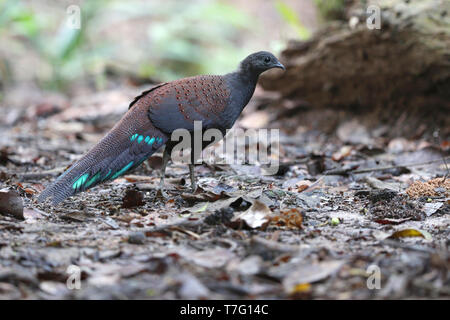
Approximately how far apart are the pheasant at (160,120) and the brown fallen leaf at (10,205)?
0.65 feet

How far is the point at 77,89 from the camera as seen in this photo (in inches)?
414

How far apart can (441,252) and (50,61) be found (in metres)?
8.69

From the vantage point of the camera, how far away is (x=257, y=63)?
468cm

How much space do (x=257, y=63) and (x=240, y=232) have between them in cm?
200

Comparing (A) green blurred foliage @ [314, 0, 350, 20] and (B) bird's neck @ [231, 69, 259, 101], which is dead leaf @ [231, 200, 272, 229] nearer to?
(B) bird's neck @ [231, 69, 259, 101]

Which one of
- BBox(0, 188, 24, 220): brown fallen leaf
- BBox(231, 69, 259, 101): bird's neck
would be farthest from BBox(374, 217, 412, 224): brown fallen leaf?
BBox(0, 188, 24, 220): brown fallen leaf

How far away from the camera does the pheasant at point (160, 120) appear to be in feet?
12.3

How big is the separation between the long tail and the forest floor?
18 centimetres

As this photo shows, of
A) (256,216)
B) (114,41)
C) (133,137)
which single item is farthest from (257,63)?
(114,41)

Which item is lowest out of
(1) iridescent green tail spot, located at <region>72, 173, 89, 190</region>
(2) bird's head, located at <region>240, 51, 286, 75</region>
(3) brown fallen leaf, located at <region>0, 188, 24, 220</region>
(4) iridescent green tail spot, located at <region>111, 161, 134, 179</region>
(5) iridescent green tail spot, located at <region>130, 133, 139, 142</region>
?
(3) brown fallen leaf, located at <region>0, 188, 24, 220</region>

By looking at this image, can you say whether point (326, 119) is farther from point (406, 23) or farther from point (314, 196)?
point (314, 196)

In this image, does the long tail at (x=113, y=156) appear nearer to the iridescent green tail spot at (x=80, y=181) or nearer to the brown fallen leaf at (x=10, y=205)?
the iridescent green tail spot at (x=80, y=181)

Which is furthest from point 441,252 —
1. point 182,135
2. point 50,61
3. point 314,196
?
point 50,61

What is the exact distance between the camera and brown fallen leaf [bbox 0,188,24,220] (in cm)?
343
